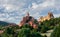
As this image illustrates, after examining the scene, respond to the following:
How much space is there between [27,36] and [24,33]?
0.93m

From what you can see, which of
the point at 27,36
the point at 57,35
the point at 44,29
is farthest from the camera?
the point at 44,29

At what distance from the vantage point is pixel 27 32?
56.0 m

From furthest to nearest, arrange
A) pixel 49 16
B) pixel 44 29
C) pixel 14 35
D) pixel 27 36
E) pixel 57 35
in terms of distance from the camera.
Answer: pixel 49 16, pixel 44 29, pixel 14 35, pixel 27 36, pixel 57 35

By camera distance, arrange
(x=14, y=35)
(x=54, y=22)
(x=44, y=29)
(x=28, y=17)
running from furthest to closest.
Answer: (x=28, y=17)
(x=54, y=22)
(x=44, y=29)
(x=14, y=35)

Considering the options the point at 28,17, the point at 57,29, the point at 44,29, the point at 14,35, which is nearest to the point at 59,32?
the point at 57,29

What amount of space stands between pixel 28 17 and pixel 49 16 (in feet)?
63.3

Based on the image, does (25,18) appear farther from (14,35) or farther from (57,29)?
(57,29)

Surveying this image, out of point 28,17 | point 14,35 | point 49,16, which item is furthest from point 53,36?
point 49,16

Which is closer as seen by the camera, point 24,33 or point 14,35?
point 24,33

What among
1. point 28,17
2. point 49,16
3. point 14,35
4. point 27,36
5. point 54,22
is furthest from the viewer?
point 49,16

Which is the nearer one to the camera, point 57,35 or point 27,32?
point 57,35

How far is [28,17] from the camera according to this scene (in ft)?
357

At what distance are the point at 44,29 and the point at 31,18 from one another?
2723 cm

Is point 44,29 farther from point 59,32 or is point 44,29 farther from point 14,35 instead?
point 59,32
